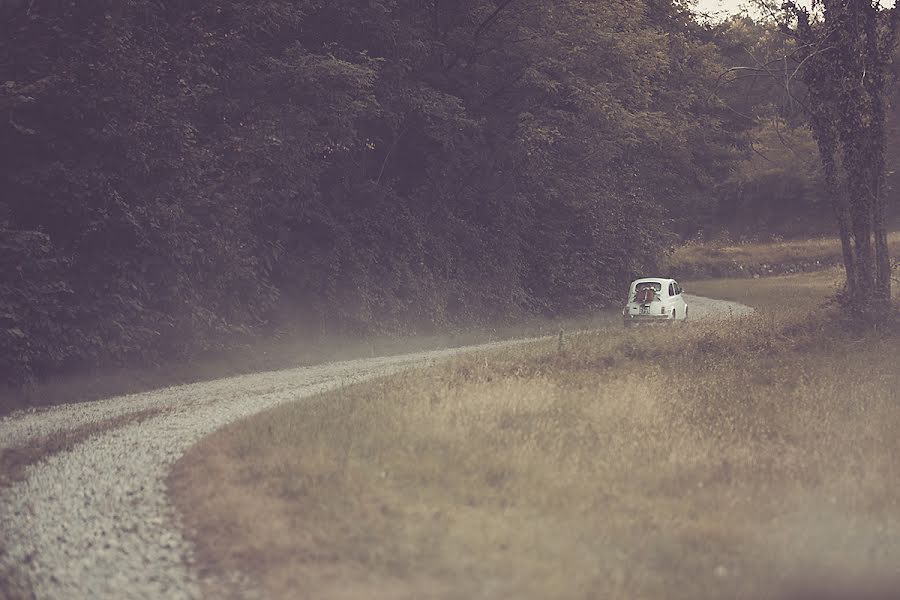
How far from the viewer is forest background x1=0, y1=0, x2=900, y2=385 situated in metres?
16.7

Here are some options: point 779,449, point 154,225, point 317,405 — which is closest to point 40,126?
point 154,225

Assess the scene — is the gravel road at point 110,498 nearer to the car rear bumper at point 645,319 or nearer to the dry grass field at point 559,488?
the dry grass field at point 559,488

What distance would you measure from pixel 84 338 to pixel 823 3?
17.6m

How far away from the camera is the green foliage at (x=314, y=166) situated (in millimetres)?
16719

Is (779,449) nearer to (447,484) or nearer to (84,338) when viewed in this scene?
(447,484)

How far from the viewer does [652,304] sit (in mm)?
26812

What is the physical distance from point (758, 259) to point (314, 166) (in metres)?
42.9

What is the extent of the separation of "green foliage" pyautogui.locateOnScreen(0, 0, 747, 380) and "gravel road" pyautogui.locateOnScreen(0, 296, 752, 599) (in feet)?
8.78

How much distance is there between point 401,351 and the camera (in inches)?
966

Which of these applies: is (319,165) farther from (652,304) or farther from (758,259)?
(758,259)

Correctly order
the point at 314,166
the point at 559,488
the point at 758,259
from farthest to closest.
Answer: the point at 758,259 → the point at 314,166 → the point at 559,488

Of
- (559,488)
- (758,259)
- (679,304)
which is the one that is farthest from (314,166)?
(758,259)

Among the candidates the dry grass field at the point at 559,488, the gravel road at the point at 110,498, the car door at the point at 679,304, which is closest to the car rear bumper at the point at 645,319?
the car door at the point at 679,304

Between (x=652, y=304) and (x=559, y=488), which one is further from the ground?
(x=652, y=304)
